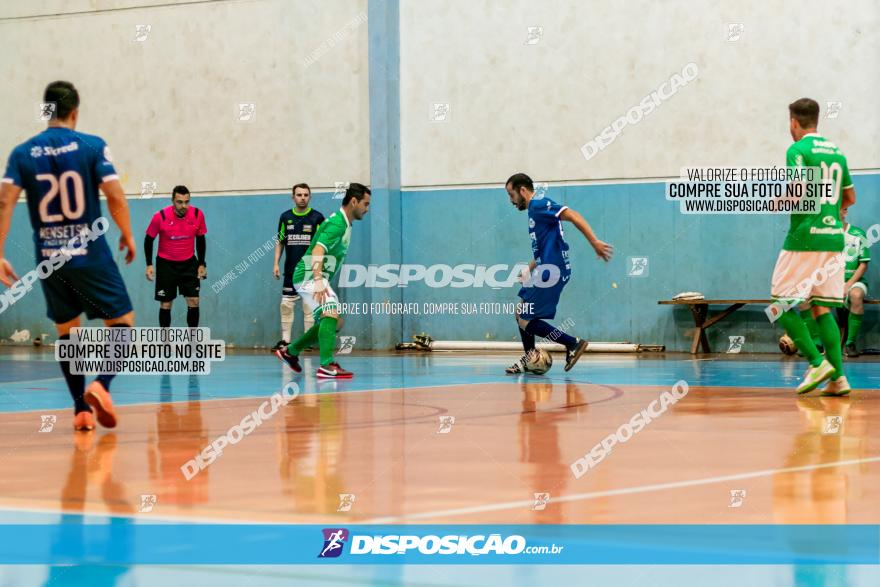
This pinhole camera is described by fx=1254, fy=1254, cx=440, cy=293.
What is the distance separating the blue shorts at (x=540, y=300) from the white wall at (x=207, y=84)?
7705 mm

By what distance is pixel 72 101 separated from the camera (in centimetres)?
736

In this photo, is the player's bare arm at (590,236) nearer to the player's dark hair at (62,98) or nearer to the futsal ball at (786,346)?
the futsal ball at (786,346)

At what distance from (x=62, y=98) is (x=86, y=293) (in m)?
1.19

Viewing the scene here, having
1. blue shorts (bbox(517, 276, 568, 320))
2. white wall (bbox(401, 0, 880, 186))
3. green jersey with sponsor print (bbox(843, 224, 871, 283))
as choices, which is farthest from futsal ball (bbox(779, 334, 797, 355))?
blue shorts (bbox(517, 276, 568, 320))

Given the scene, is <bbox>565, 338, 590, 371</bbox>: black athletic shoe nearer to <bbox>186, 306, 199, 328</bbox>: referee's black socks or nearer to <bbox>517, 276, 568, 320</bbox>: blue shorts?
<bbox>517, 276, 568, 320</bbox>: blue shorts

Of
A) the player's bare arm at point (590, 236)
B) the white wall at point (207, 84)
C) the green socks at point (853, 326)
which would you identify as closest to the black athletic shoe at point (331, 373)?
the player's bare arm at point (590, 236)

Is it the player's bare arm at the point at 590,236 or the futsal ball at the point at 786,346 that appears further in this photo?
the futsal ball at the point at 786,346

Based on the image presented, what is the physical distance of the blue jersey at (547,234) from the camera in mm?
13422

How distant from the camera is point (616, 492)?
554cm

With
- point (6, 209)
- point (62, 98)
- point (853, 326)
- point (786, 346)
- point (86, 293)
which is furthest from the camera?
point (786, 346)

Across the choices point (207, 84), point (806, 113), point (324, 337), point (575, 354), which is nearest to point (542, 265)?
point (575, 354)

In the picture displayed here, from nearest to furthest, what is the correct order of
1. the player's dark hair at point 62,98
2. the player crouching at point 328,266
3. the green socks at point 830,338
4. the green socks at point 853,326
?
the player's dark hair at point 62,98
the green socks at point 830,338
the player crouching at point 328,266
the green socks at point 853,326

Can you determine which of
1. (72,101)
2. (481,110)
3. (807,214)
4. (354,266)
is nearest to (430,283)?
(354,266)

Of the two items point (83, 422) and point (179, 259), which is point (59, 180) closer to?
point (83, 422)
